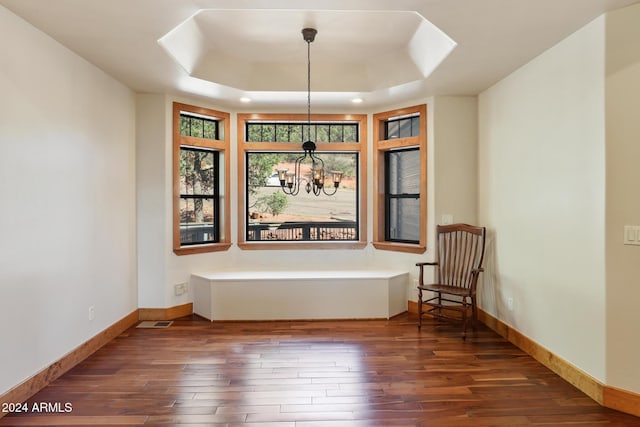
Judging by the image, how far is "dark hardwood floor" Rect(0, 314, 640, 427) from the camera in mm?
2322

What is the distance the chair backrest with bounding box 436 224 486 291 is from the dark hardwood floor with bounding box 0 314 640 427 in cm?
60

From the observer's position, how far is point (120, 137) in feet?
12.5

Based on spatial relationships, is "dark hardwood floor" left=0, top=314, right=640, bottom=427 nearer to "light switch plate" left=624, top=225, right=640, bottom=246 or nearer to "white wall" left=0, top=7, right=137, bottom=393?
"white wall" left=0, top=7, right=137, bottom=393

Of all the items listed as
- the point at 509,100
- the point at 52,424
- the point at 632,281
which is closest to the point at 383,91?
the point at 509,100

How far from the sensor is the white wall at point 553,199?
8.31 feet

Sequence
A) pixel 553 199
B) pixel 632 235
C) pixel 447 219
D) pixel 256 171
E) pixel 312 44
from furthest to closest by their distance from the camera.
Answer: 1. pixel 256 171
2. pixel 447 219
3. pixel 312 44
4. pixel 553 199
5. pixel 632 235

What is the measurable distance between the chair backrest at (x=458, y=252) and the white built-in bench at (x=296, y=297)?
61 centimetres

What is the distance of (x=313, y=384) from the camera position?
2738 mm

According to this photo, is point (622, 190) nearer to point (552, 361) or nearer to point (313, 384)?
point (552, 361)

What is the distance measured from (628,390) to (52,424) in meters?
3.62

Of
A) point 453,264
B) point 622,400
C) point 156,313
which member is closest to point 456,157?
point 453,264

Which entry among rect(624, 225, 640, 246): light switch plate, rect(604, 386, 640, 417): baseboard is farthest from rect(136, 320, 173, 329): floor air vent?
rect(624, 225, 640, 246): light switch plate

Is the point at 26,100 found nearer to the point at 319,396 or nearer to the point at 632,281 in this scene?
the point at 319,396

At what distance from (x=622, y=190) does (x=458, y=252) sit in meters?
1.89
